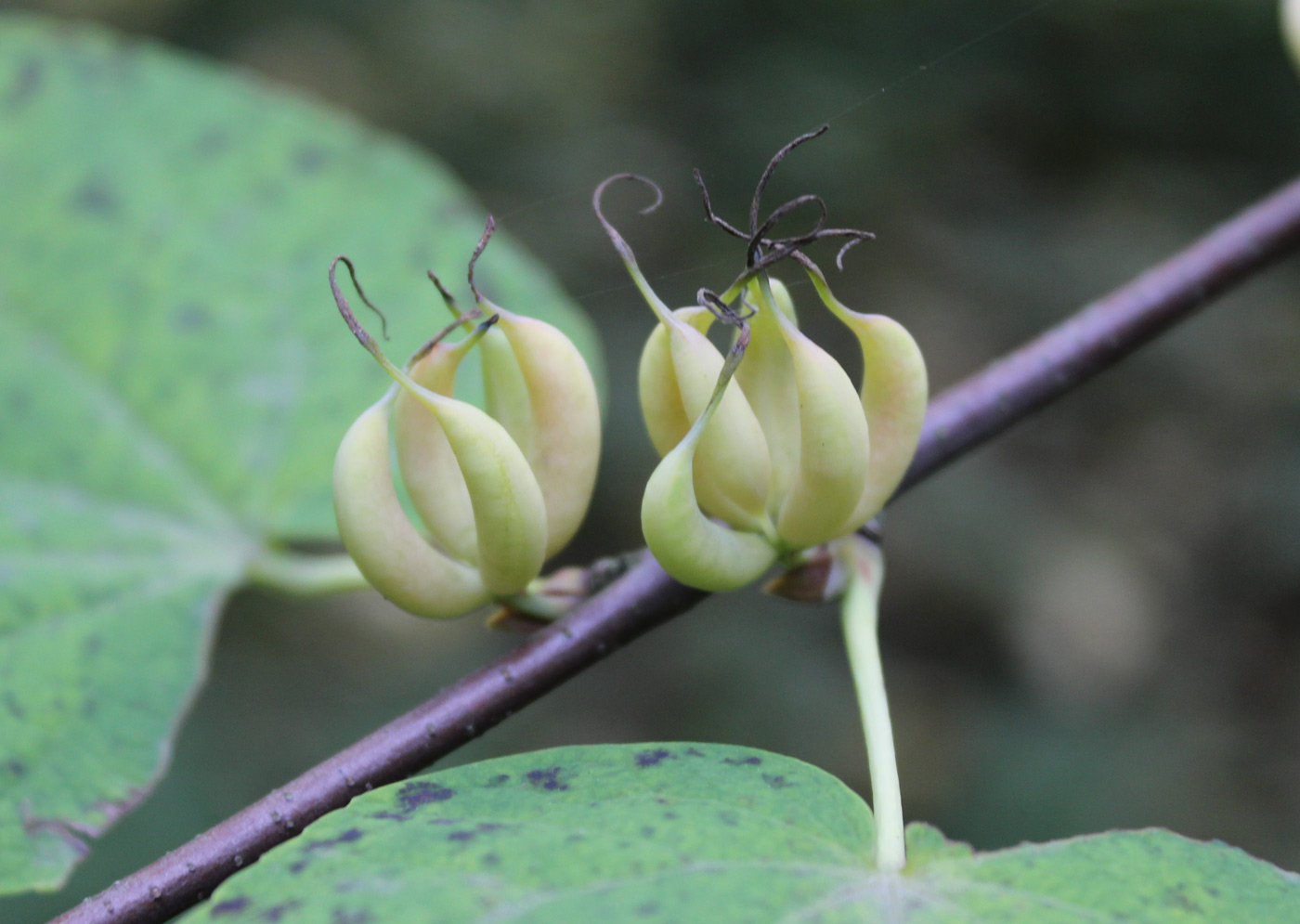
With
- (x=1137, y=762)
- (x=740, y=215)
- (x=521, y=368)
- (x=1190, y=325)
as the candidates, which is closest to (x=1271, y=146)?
(x=1190, y=325)

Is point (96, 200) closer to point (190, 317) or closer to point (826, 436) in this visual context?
point (190, 317)

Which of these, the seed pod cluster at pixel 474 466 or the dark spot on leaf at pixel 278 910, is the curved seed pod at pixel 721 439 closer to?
the seed pod cluster at pixel 474 466

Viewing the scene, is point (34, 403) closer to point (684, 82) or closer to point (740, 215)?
point (740, 215)

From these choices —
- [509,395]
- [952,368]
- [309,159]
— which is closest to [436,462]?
[509,395]

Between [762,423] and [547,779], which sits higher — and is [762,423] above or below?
above

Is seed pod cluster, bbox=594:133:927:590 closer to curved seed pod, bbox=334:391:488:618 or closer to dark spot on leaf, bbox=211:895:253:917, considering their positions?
curved seed pod, bbox=334:391:488:618

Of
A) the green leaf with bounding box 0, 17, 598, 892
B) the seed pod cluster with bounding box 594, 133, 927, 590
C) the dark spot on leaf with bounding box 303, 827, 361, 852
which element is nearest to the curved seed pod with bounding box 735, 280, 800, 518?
the seed pod cluster with bounding box 594, 133, 927, 590
